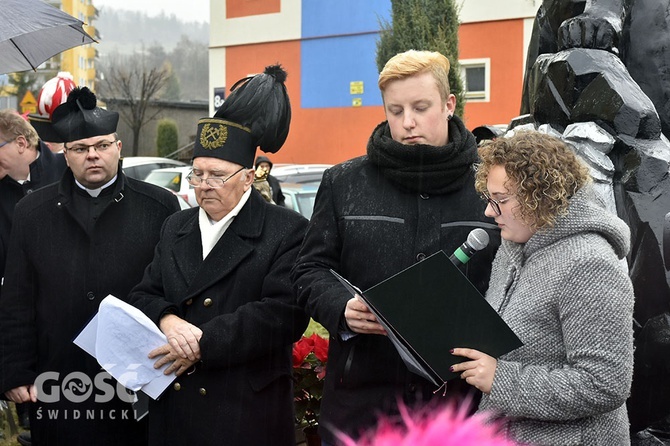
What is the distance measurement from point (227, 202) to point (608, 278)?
159 centimetres

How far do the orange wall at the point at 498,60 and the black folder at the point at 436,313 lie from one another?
17.8 meters

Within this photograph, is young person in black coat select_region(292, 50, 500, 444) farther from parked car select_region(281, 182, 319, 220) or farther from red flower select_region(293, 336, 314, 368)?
parked car select_region(281, 182, 319, 220)

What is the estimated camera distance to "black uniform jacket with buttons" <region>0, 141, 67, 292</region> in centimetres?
530

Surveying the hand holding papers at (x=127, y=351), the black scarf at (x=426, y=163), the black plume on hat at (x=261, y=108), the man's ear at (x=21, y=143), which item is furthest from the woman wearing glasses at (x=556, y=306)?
the man's ear at (x=21, y=143)

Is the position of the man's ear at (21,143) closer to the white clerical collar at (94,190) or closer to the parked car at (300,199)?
the white clerical collar at (94,190)

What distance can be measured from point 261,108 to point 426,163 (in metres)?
0.89

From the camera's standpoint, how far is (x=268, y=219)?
3.49 meters

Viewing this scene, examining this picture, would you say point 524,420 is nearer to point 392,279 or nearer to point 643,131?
point 392,279

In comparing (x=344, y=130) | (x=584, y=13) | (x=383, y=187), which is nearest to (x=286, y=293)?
(x=383, y=187)

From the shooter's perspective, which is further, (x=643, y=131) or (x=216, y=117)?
(x=216, y=117)

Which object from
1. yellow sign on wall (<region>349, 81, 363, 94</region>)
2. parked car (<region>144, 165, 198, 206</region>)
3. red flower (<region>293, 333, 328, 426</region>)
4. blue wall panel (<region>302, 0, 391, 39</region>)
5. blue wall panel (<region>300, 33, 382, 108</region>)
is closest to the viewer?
red flower (<region>293, 333, 328, 426</region>)

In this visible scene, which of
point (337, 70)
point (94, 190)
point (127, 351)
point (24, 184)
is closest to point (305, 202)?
point (24, 184)

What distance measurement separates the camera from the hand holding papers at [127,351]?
10.7 feet

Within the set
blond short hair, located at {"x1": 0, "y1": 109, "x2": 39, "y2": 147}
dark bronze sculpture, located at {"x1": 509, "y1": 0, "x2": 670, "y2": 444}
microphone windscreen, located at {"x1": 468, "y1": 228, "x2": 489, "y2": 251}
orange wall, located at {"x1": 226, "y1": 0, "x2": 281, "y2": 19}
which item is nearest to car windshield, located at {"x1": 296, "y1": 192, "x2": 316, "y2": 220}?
blond short hair, located at {"x1": 0, "y1": 109, "x2": 39, "y2": 147}
